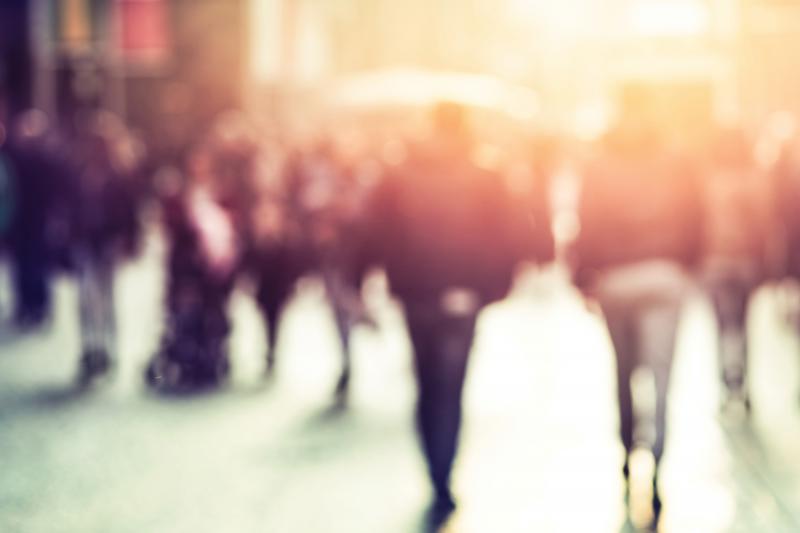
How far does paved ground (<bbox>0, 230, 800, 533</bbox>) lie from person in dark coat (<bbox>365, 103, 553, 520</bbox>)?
437 millimetres

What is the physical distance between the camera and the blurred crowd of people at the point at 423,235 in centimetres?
626

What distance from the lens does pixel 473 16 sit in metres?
51.1

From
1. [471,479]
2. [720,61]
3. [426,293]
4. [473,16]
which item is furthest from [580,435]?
[473,16]

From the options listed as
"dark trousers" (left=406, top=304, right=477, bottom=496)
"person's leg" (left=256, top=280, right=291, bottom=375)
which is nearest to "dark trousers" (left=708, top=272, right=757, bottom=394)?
"dark trousers" (left=406, top=304, right=477, bottom=496)

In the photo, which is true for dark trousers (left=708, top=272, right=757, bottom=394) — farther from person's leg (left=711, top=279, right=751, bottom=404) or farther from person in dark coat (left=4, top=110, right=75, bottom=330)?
person in dark coat (left=4, top=110, right=75, bottom=330)

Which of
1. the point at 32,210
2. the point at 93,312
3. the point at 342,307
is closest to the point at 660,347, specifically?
the point at 342,307

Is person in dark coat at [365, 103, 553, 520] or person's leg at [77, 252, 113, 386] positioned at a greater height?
person in dark coat at [365, 103, 553, 520]

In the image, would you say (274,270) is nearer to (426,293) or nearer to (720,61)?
(426,293)

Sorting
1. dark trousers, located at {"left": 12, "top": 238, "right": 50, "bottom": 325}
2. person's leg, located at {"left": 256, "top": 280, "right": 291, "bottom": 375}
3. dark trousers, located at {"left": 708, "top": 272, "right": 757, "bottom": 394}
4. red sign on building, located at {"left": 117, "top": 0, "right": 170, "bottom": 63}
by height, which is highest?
red sign on building, located at {"left": 117, "top": 0, "right": 170, "bottom": 63}

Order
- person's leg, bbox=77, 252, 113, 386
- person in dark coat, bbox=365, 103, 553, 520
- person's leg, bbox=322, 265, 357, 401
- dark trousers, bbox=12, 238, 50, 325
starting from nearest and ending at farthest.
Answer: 1. person in dark coat, bbox=365, 103, 553, 520
2. person's leg, bbox=322, 265, 357, 401
3. person's leg, bbox=77, 252, 113, 386
4. dark trousers, bbox=12, 238, 50, 325

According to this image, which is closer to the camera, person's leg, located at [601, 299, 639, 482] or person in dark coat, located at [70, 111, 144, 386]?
person's leg, located at [601, 299, 639, 482]

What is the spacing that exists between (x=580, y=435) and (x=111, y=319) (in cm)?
397

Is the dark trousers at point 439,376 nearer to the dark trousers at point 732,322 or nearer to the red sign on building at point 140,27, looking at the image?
the dark trousers at point 732,322

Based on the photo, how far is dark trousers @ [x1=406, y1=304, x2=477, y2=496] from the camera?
6.41m
